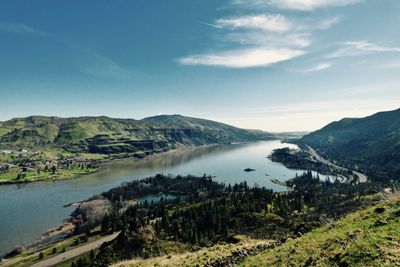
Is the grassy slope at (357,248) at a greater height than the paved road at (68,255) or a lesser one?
greater

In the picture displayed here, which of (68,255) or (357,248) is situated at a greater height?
(357,248)

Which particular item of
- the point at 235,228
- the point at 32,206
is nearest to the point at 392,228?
the point at 235,228

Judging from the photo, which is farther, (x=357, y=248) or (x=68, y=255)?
(x=68, y=255)

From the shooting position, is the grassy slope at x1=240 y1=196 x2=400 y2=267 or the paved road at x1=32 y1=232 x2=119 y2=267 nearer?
the grassy slope at x1=240 y1=196 x2=400 y2=267

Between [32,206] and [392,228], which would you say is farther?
[32,206]

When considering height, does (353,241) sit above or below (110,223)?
above

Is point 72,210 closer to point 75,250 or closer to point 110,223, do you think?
point 110,223

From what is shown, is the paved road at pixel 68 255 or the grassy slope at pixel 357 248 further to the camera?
the paved road at pixel 68 255

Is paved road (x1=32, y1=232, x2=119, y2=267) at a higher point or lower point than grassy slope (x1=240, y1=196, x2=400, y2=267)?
lower
